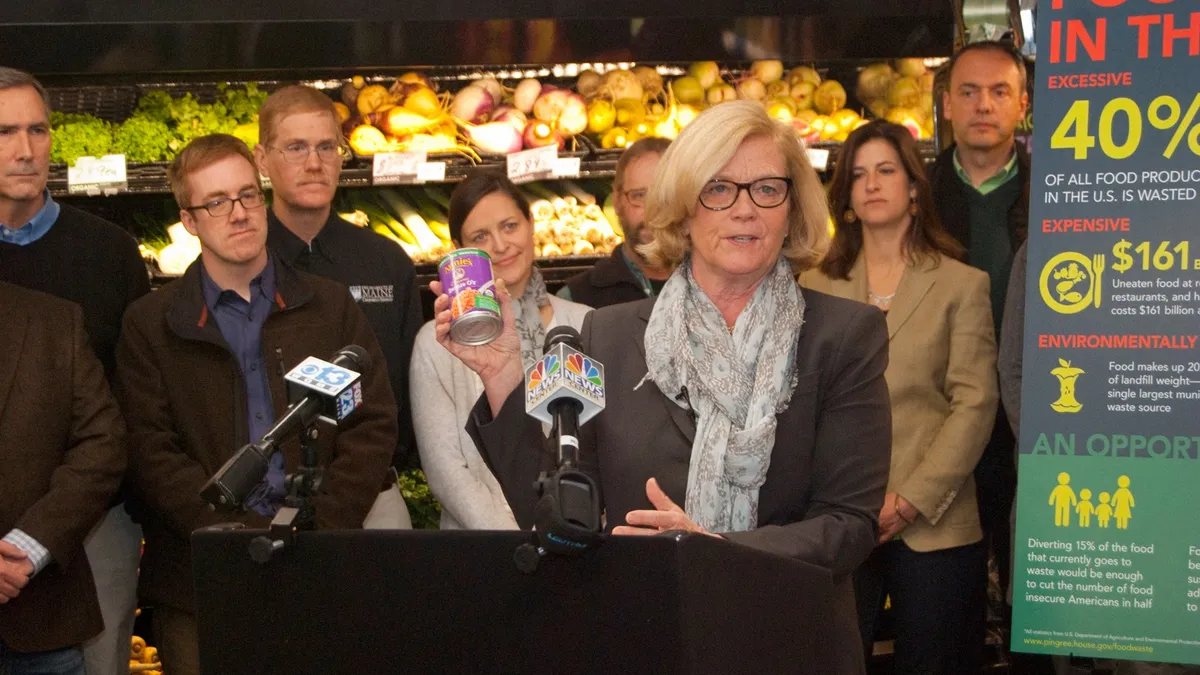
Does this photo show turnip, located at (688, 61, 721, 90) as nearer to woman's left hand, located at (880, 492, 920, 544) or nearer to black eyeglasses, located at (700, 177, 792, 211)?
woman's left hand, located at (880, 492, 920, 544)

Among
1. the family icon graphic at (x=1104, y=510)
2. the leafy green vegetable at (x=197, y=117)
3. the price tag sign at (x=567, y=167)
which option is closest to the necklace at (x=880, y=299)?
the family icon graphic at (x=1104, y=510)

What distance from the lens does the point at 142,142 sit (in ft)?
15.2

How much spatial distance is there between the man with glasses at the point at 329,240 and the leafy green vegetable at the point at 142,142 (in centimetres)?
64

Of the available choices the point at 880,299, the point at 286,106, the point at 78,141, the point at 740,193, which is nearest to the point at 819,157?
the point at 880,299

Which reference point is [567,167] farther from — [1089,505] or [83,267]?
[1089,505]

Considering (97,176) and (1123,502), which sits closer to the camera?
(1123,502)

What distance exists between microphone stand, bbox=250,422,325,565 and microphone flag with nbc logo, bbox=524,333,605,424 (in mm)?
332

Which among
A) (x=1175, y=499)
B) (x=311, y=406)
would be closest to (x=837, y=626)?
(x=311, y=406)

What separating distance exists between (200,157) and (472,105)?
1636 mm

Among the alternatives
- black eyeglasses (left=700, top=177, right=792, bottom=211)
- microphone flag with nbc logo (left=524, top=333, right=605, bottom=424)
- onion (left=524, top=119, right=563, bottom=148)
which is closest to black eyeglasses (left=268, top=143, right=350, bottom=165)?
onion (left=524, top=119, right=563, bottom=148)

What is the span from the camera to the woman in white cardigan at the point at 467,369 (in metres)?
3.65

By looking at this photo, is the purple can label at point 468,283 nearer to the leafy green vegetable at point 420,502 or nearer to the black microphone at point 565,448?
the black microphone at point 565,448

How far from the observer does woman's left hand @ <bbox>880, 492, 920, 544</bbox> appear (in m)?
3.65

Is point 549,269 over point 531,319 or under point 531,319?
over
